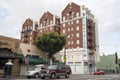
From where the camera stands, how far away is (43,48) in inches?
1820

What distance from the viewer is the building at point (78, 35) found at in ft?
259

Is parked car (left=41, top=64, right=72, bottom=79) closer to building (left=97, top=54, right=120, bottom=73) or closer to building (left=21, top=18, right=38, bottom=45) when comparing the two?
building (left=97, top=54, right=120, bottom=73)

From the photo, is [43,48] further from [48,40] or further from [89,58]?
[89,58]

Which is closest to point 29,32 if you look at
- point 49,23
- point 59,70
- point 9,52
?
point 49,23

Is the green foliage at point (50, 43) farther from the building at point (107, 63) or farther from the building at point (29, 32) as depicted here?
the building at point (29, 32)

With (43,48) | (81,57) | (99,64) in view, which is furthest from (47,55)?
(99,64)

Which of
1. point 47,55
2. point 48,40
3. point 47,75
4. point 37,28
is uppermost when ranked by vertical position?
point 37,28

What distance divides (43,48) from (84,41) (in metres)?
35.8

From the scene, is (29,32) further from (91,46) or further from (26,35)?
(91,46)

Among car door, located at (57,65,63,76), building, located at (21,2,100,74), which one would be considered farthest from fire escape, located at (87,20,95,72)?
car door, located at (57,65,63,76)

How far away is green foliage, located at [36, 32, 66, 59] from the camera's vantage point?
46344 millimetres

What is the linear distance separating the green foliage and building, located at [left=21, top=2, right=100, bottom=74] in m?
26.9

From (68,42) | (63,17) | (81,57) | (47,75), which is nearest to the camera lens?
(47,75)

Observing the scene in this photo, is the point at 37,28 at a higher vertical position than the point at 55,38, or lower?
higher
